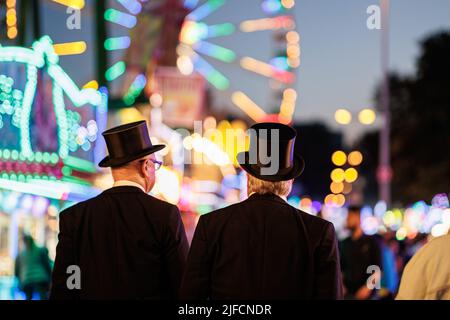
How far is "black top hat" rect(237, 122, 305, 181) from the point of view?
17.3 feet

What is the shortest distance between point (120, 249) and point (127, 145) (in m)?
0.71

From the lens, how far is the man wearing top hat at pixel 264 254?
16.5 feet

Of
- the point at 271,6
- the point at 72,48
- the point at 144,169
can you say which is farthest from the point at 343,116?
the point at 144,169

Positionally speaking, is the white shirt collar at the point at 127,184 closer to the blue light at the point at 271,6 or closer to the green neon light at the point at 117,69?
the green neon light at the point at 117,69

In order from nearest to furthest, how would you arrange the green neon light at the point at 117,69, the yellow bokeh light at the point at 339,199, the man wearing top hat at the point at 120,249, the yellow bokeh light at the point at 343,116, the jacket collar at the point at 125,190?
the man wearing top hat at the point at 120,249
the jacket collar at the point at 125,190
the green neon light at the point at 117,69
the yellow bokeh light at the point at 343,116
the yellow bokeh light at the point at 339,199

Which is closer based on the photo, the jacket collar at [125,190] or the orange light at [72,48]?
the jacket collar at [125,190]

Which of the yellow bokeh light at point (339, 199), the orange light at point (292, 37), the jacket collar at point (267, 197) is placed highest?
the orange light at point (292, 37)

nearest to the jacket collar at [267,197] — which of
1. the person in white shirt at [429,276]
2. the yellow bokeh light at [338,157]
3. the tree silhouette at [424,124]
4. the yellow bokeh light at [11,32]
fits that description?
the person in white shirt at [429,276]

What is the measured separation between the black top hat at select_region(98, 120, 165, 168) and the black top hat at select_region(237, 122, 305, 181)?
2.22 ft

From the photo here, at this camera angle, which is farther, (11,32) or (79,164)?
(79,164)

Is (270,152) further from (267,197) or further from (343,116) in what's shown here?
(343,116)

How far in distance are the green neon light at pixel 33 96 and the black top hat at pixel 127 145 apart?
415 centimetres

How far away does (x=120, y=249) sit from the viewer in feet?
17.5
